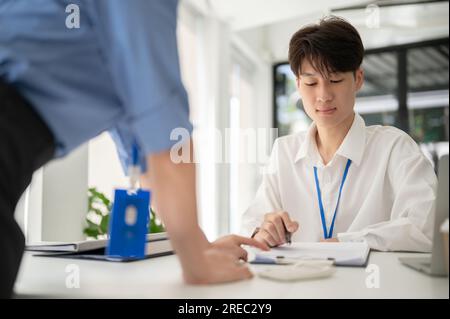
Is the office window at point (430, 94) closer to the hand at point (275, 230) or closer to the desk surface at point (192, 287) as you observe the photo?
the hand at point (275, 230)

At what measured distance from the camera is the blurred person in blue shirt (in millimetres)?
662

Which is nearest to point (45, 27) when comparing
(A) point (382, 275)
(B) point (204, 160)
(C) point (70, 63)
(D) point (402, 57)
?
(C) point (70, 63)

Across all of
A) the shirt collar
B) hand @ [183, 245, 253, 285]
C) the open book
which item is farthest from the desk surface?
the shirt collar

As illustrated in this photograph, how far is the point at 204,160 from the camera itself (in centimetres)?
441

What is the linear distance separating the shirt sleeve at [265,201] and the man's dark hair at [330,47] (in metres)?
0.43

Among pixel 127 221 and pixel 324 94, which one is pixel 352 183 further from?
pixel 127 221

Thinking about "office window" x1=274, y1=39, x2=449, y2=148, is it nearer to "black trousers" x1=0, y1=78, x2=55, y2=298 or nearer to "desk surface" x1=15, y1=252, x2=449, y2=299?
"desk surface" x1=15, y1=252, x2=449, y2=299

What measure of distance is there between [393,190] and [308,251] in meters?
0.71

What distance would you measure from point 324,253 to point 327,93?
2.70 feet

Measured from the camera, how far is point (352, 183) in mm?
1756

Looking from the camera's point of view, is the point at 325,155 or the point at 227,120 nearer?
the point at 325,155

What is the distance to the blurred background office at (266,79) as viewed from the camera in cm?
440

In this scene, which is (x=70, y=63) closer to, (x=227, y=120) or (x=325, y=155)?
(x=325, y=155)

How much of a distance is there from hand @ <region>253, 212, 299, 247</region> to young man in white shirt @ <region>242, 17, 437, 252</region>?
276 mm
